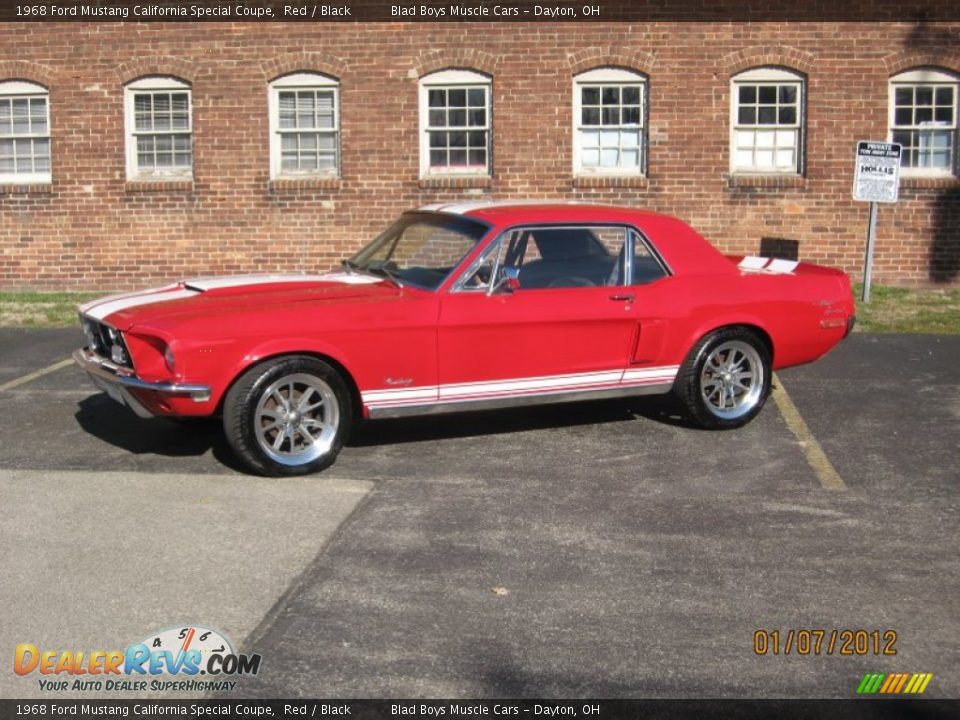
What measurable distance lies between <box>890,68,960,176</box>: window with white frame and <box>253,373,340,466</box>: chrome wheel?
38.1 feet

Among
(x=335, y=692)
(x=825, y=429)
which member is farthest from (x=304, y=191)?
(x=335, y=692)

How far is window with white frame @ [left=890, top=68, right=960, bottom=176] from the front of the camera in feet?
53.3

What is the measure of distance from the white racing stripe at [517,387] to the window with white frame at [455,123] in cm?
903

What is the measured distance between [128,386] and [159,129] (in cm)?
1053

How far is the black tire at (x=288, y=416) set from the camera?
6.75 m

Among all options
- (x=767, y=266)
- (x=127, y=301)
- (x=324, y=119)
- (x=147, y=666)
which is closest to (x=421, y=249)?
(x=127, y=301)

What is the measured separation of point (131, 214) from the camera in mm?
16672

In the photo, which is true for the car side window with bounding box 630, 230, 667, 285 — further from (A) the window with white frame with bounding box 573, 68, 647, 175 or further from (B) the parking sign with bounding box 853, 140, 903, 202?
(A) the window with white frame with bounding box 573, 68, 647, 175

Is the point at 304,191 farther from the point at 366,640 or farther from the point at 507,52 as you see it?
the point at 366,640

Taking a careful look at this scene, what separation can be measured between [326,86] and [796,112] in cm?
619

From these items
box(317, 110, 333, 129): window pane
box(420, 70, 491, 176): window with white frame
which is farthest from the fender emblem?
box(317, 110, 333, 129): window pane

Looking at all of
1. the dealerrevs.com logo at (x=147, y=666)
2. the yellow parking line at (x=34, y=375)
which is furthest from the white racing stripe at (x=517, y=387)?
the yellow parking line at (x=34, y=375)

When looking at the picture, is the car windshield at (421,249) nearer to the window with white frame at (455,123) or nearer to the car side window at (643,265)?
the car side window at (643,265)

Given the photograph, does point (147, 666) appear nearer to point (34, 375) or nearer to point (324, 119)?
point (34, 375)
